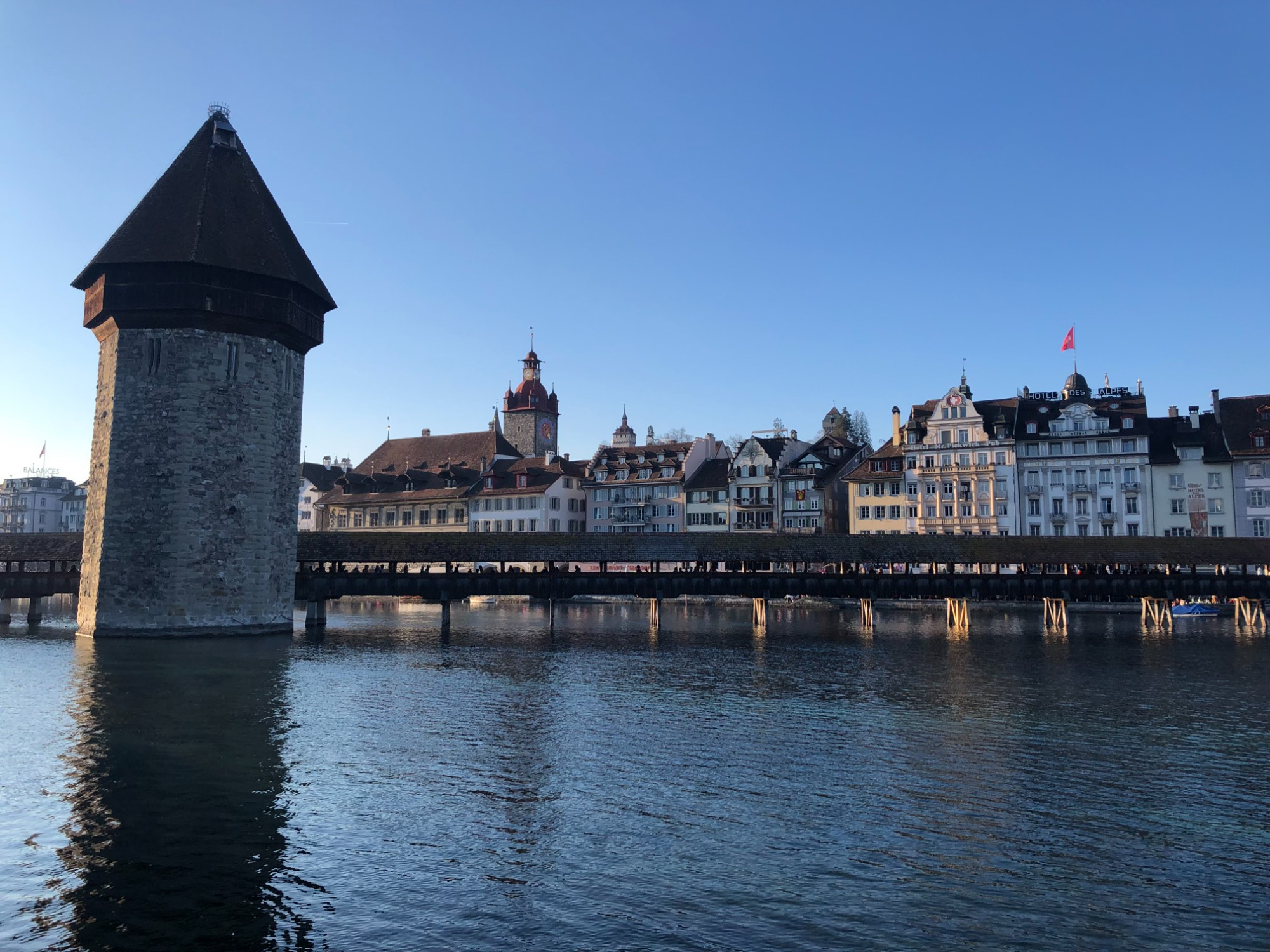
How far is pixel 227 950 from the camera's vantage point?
10.3 metres

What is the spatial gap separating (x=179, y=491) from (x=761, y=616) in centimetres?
3519

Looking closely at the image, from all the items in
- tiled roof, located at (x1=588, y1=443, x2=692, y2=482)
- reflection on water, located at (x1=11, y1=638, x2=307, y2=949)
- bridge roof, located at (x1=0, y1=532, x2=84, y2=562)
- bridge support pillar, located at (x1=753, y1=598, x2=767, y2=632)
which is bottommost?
reflection on water, located at (x1=11, y1=638, x2=307, y2=949)

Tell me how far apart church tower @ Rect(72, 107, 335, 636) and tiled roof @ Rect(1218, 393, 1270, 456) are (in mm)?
63697

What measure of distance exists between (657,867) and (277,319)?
1466 inches

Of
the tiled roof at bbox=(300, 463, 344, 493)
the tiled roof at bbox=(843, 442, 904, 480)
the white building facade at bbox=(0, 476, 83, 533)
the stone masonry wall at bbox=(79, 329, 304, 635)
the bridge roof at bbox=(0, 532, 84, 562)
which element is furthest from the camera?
the white building facade at bbox=(0, 476, 83, 533)

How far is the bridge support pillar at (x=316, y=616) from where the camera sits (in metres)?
50.6

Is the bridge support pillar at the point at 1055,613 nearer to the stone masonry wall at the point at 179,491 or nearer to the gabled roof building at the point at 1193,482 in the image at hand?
the gabled roof building at the point at 1193,482

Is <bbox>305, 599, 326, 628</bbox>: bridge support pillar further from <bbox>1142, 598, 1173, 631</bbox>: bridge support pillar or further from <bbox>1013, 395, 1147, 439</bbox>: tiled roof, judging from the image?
<bbox>1013, 395, 1147, 439</bbox>: tiled roof

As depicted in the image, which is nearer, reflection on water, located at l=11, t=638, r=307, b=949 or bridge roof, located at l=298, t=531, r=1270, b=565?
reflection on water, located at l=11, t=638, r=307, b=949

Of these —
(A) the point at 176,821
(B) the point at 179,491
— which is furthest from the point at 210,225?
(A) the point at 176,821

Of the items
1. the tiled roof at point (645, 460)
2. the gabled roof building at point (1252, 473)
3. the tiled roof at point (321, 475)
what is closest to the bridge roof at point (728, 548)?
the gabled roof building at point (1252, 473)

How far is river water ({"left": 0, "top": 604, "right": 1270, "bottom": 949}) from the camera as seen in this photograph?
440 inches

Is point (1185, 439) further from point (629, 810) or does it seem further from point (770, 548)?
point (629, 810)

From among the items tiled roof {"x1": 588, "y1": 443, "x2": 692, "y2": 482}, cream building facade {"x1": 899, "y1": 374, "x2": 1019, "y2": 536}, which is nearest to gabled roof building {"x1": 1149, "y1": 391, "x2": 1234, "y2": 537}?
cream building facade {"x1": 899, "y1": 374, "x2": 1019, "y2": 536}
